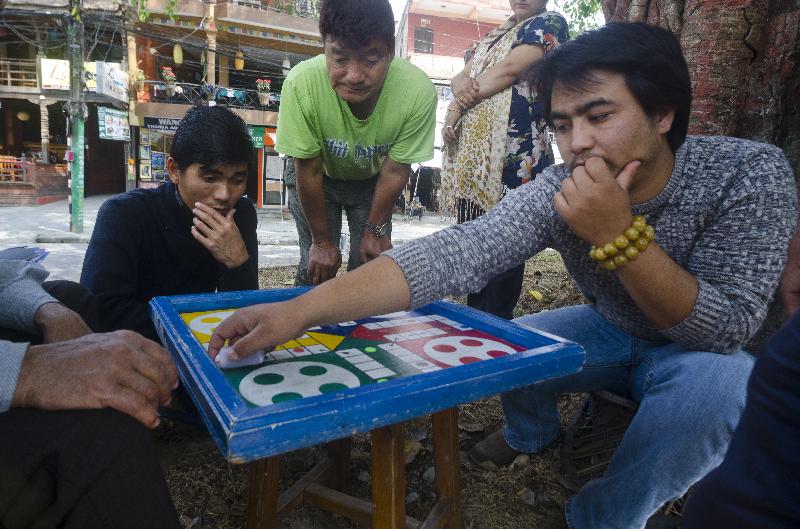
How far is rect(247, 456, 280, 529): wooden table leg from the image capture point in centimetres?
143

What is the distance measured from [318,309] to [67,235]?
35.0 ft

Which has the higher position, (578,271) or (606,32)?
(606,32)

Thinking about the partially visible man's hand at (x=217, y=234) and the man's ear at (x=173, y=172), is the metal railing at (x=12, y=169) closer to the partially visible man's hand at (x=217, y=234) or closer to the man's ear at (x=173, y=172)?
A: the man's ear at (x=173, y=172)

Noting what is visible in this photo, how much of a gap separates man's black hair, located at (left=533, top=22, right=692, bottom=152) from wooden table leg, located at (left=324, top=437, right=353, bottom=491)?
1411mm

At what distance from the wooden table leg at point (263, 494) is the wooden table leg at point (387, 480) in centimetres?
41

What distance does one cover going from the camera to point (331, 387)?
1.07 meters

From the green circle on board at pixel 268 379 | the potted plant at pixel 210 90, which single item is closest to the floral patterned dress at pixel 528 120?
the green circle on board at pixel 268 379

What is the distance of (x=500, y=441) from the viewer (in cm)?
212

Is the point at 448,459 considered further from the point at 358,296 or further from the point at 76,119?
the point at 76,119

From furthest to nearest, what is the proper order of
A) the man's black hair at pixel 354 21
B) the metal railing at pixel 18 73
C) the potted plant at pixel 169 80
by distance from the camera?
the metal railing at pixel 18 73 → the potted plant at pixel 169 80 → the man's black hair at pixel 354 21

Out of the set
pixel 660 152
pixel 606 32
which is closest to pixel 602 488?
pixel 660 152

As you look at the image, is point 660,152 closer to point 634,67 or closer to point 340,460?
point 634,67

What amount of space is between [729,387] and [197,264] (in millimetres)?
2091

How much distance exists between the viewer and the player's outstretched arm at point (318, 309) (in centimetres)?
117
